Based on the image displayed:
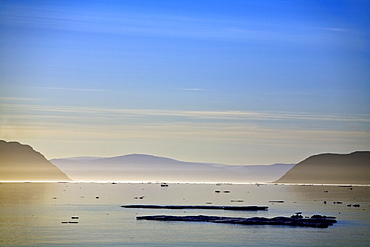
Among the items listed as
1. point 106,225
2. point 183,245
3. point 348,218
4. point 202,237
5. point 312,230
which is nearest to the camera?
point 183,245

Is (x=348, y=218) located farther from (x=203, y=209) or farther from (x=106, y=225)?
(x=106, y=225)

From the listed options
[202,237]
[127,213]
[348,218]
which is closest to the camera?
[202,237]

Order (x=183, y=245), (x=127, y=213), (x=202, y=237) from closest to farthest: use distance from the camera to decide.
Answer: (x=183, y=245)
(x=202, y=237)
(x=127, y=213)

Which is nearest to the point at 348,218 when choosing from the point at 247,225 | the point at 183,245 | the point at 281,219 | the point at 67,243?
the point at 281,219

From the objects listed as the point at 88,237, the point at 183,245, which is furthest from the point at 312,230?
the point at 88,237

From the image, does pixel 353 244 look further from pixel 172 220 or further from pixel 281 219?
pixel 172 220

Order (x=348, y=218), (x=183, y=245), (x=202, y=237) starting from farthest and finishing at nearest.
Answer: (x=348, y=218) < (x=202, y=237) < (x=183, y=245)

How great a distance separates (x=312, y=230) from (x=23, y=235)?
36.0m

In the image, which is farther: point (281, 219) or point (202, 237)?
point (281, 219)

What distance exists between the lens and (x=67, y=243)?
240ft

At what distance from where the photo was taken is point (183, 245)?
72.4 metres

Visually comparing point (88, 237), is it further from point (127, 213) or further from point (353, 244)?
point (127, 213)

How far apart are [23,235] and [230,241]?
2553 centimetres

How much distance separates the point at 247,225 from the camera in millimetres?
89438
